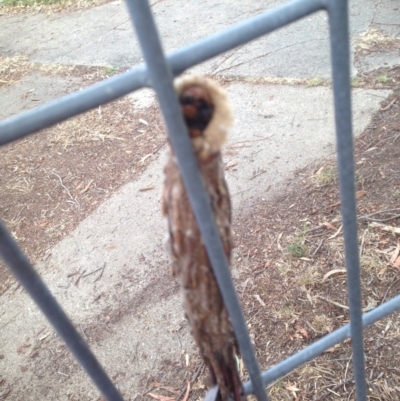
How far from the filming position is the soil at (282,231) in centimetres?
181

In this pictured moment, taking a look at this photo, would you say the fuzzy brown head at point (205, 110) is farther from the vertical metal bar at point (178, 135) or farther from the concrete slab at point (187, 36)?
the concrete slab at point (187, 36)

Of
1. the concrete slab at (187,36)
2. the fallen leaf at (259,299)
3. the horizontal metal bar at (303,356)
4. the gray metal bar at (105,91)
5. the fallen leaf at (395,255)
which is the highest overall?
the gray metal bar at (105,91)

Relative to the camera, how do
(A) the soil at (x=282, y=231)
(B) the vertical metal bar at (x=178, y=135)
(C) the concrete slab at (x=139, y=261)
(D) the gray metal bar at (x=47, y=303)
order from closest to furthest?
(B) the vertical metal bar at (x=178, y=135), (D) the gray metal bar at (x=47, y=303), (A) the soil at (x=282, y=231), (C) the concrete slab at (x=139, y=261)

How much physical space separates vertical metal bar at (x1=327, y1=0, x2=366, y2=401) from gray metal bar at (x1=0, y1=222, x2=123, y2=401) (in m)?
0.52

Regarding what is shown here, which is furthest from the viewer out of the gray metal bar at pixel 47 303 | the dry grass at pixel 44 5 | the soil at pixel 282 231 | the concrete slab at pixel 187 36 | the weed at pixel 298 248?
the dry grass at pixel 44 5

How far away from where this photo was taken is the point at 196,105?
1.93 ft

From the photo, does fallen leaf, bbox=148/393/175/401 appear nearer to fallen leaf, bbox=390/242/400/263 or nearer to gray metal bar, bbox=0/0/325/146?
fallen leaf, bbox=390/242/400/263

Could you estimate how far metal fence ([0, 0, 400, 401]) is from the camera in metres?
0.54

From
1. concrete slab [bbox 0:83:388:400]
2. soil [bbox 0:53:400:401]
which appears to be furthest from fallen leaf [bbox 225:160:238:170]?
soil [bbox 0:53:400:401]

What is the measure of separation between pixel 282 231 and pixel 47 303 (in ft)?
5.69

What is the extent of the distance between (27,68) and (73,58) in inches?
19.3

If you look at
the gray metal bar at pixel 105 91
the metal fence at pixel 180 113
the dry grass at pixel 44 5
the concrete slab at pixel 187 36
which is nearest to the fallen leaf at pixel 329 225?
the concrete slab at pixel 187 36

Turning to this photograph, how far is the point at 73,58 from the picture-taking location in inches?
175

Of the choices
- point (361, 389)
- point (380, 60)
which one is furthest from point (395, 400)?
point (380, 60)
